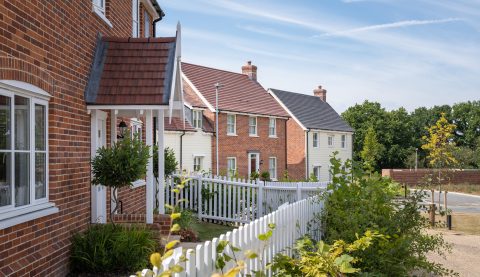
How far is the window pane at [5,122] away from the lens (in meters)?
6.32

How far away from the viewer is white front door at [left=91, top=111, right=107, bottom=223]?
31.8 feet

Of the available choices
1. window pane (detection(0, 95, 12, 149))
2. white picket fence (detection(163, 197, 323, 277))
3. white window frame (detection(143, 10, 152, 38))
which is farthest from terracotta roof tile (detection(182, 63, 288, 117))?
window pane (detection(0, 95, 12, 149))

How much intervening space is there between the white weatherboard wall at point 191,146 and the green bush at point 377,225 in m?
20.8

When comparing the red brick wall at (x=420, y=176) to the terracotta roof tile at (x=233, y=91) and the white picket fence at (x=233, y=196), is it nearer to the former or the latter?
the terracotta roof tile at (x=233, y=91)

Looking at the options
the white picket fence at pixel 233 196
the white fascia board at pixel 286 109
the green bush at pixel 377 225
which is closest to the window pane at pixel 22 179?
the green bush at pixel 377 225

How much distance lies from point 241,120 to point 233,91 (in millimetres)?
3175

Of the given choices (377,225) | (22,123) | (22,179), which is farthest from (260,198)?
(22,123)

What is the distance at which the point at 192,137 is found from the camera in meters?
31.4

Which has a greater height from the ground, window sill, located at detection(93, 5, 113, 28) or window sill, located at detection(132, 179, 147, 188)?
window sill, located at detection(93, 5, 113, 28)

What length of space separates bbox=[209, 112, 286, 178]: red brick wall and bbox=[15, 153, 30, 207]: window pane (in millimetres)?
24400

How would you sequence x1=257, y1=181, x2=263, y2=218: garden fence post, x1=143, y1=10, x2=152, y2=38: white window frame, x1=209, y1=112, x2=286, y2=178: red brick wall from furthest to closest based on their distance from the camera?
1. x1=209, y1=112, x2=286, y2=178: red brick wall
2. x1=257, y1=181, x2=263, y2=218: garden fence post
3. x1=143, y1=10, x2=152, y2=38: white window frame

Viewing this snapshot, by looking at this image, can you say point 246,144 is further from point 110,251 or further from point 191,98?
point 110,251

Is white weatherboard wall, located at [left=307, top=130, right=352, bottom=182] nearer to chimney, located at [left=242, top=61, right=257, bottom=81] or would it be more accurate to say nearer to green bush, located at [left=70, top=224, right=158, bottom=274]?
chimney, located at [left=242, top=61, right=257, bottom=81]

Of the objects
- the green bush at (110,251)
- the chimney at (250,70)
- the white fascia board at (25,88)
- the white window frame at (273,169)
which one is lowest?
the white window frame at (273,169)
